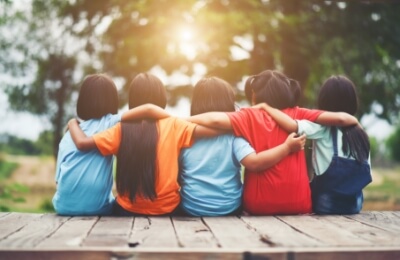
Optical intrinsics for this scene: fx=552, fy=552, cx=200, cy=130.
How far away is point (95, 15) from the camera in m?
13.7

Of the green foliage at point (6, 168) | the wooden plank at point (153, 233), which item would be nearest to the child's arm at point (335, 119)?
the wooden plank at point (153, 233)

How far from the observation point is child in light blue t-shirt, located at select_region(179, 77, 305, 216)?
4054 mm

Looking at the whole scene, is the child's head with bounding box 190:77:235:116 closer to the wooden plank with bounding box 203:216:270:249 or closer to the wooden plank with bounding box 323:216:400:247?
the wooden plank with bounding box 203:216:270:249

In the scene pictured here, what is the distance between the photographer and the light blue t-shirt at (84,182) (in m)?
4.10

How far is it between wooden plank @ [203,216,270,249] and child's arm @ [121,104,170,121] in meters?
0.83

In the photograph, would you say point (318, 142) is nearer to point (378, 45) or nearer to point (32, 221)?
point (32, 221)

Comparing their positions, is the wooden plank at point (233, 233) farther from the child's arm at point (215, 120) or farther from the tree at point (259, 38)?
the tree at point (259, 38)

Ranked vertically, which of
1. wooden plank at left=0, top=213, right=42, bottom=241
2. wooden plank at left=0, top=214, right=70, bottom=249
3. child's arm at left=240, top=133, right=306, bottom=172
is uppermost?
child's arm at left=240, top=133, right=306, bottom=172

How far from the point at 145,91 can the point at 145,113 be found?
22cm

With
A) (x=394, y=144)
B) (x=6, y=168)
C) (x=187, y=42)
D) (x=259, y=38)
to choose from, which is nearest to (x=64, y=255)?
(x=187, y=42)

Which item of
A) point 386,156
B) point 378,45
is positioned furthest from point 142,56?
point 386,156

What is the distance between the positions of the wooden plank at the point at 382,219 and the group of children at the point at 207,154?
0.19 meters

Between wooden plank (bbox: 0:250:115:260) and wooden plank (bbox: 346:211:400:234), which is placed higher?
wooden plank (bbox: 346:211:400:234)

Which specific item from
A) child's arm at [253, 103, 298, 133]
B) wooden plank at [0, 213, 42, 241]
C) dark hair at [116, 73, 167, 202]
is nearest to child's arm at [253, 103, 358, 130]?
child's arm at [253, 103, 298, 133]
